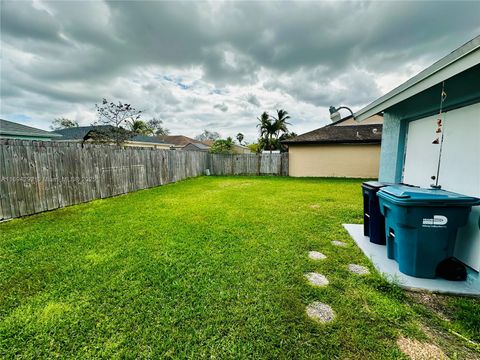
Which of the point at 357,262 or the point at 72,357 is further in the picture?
the point at 357,262

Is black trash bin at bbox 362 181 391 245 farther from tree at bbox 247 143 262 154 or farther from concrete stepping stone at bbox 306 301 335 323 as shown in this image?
tree at bbox 247 143 262 154

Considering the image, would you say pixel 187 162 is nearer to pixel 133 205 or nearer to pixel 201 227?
pixel 133 205

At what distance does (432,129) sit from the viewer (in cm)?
312

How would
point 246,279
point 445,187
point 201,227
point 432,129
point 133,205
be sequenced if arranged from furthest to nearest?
point 133,205 < point 201,227 < point 432,129 < point 445,187 < point 246,279

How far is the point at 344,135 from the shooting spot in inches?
537

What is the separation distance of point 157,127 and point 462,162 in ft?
172

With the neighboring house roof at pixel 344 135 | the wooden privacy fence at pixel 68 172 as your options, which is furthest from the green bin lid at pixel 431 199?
the neighboring house roof at pixel 344 135

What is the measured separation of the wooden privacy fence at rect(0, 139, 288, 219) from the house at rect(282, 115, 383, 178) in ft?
29.3

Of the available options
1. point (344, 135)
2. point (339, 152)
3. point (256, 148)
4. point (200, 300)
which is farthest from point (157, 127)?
point (200, 300)

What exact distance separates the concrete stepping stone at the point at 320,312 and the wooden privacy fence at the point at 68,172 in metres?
6.63

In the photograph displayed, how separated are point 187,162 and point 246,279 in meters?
11.3

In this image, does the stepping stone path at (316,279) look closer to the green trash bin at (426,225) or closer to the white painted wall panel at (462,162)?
the green trash bin at (426,225)

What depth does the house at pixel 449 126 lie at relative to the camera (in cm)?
205

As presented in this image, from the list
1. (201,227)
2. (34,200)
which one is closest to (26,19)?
(34,200)
